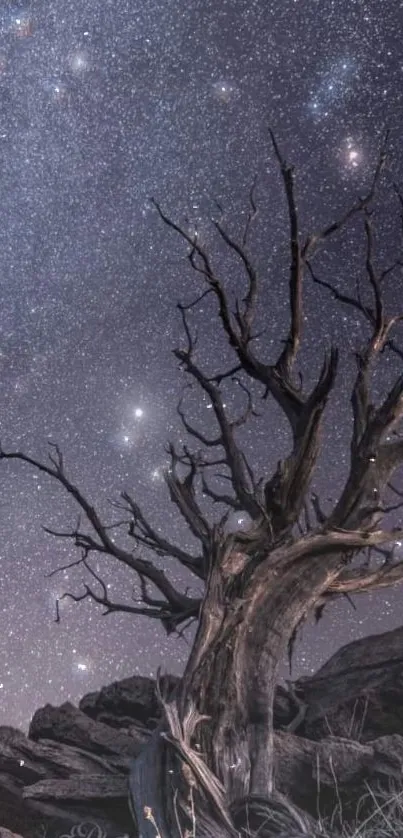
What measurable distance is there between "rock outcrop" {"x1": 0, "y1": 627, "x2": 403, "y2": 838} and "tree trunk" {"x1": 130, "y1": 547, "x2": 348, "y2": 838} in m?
0.76

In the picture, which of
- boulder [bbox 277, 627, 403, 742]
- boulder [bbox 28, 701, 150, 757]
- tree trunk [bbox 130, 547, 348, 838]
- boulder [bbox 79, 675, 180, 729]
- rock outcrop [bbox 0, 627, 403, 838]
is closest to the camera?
tree trunk [bbox 130, 547, 348, 838]

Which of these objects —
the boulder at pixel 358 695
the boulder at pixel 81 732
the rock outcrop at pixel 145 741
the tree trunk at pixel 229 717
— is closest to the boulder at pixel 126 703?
the rock outcrop at pixel 145 741

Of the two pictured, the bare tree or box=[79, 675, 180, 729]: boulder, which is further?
box=[79, 675, 180, 729]: boulder

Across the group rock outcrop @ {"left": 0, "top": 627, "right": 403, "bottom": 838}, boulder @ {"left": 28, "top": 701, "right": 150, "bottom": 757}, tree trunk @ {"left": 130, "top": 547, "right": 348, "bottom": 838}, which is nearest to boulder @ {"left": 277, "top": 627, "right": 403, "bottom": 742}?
rock outcrop @ {"left": 0, "top": 627, "right": 403, "bottom": 838}

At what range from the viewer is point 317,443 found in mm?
10555

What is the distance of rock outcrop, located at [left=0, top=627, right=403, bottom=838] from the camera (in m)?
9.62

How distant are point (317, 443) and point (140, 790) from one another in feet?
17.2

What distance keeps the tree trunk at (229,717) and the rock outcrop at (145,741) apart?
29.9 inches

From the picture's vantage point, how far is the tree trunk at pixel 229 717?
7.73 metres

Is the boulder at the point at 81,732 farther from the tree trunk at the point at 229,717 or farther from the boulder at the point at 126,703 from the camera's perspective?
the tree trunk at the point at 229,717

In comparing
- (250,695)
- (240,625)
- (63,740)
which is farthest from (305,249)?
(63,740)

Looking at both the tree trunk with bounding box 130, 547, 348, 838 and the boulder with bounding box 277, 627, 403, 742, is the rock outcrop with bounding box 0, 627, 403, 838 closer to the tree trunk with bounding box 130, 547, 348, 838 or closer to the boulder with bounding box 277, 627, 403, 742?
the boulder with bounding box 277, 627, 403, 742

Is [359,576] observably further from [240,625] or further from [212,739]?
[212,739]

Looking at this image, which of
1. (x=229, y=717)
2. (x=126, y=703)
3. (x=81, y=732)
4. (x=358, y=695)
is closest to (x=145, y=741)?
(x=81, y=732)
